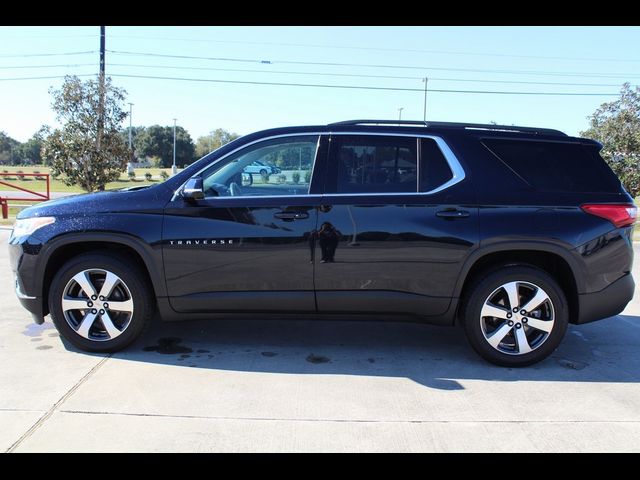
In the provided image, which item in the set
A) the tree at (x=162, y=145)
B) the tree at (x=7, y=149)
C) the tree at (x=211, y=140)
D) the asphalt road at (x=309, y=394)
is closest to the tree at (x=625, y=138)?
the asphalt road at (x=309, y=394)

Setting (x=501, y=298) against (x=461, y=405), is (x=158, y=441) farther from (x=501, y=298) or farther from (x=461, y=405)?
(x=501, y=298)

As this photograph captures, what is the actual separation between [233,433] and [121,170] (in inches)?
569

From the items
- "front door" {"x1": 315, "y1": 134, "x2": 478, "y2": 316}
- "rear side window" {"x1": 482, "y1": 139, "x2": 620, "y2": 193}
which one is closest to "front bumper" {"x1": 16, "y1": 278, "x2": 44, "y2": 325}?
"front door" {"x1": 315, "y1": 134, "x2": 478, "y2": 316}

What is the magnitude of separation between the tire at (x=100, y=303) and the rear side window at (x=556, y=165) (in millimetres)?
3109

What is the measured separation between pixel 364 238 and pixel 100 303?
7.30 feet

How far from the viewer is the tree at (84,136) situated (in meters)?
14.8

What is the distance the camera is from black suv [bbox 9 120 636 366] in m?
3.99

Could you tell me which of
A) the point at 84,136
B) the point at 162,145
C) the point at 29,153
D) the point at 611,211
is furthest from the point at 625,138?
the point at 29,153

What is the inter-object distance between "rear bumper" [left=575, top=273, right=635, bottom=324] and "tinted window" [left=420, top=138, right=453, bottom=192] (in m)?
1.46

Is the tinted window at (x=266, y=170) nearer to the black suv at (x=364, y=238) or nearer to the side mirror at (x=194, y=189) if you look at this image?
the black suv at (x=364, y=238)

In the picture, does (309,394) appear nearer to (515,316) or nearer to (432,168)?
(515,316)

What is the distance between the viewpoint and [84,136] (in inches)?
588

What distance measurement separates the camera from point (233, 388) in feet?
12.0
